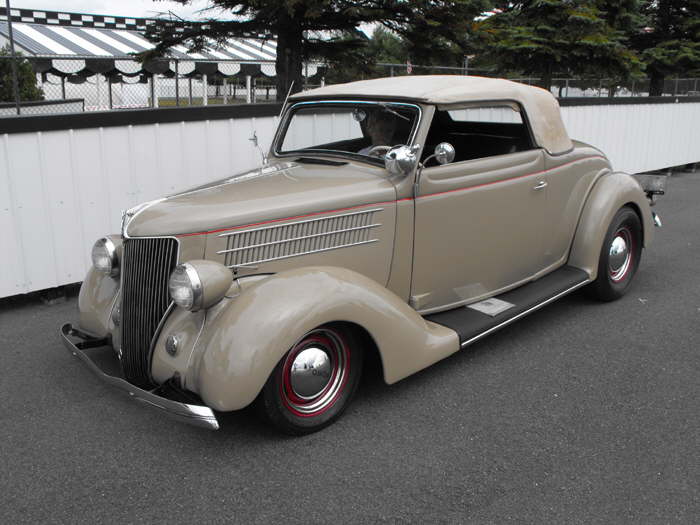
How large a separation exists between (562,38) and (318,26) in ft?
23.5

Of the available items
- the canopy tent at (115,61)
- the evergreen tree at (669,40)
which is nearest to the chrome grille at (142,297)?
the canopy tent at (115,61)

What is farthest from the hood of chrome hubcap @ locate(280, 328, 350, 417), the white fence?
the white fence

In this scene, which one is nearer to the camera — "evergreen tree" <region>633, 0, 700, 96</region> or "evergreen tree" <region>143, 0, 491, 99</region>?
"evergreen tree" <region>143, 0, 491, 99</region>

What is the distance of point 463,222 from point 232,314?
1811mm

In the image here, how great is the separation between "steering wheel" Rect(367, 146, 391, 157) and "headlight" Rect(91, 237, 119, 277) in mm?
1696

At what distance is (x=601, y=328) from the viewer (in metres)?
4.73

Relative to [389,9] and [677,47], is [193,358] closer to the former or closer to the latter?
[389,9]

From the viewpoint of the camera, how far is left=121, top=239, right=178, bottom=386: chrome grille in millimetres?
3230

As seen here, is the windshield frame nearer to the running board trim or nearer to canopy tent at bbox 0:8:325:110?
the running board trim

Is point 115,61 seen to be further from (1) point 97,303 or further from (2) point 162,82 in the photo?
(1) point 97,303

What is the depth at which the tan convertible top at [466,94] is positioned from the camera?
4020mm

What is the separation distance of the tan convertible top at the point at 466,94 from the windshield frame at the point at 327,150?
0.04 m

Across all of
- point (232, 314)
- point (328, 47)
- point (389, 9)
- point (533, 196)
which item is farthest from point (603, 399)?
point (328, 47)

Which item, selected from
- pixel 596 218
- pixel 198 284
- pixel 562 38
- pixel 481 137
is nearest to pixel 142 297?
pixel 198 284
